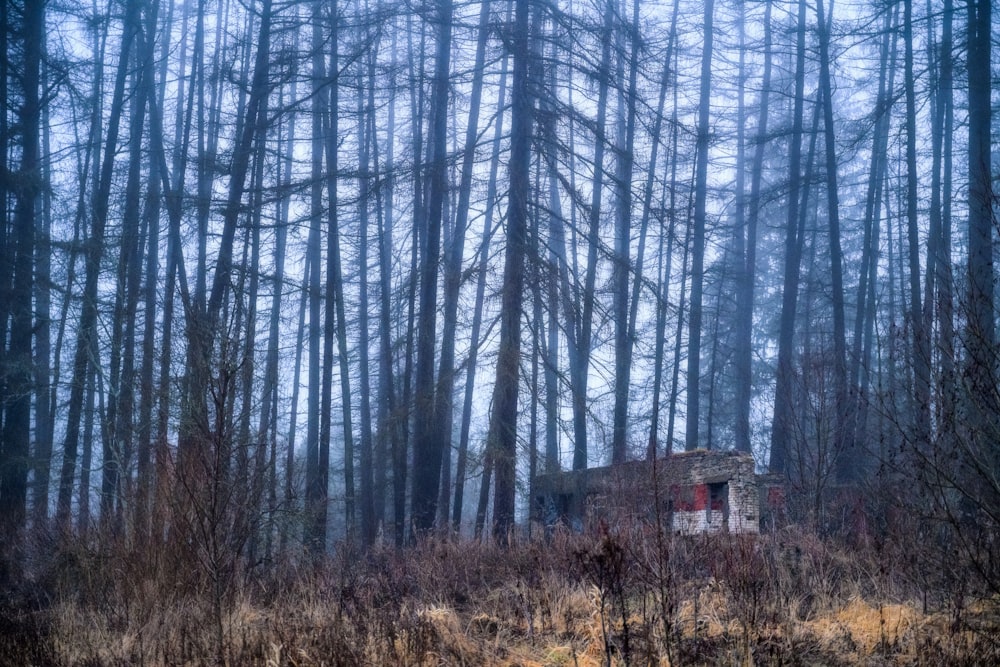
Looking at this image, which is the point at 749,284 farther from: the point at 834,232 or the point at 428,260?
the point at 428,260

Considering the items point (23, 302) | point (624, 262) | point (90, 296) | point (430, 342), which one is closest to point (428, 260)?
point (430, 342)

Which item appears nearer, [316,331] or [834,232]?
[316,331]

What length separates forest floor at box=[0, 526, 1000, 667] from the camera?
555 cm

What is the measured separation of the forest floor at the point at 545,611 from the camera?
5555 mm

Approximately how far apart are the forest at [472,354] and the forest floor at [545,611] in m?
0.05

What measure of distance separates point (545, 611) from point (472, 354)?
7310 mm

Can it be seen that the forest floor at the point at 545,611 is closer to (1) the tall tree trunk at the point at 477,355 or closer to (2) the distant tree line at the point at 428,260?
(2) the distant tree line at the point at 428,260

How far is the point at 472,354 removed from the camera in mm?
13656

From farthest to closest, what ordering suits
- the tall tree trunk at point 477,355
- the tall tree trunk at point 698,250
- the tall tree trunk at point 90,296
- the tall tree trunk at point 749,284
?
the tall tree trunk at point 749,284, the tall tree trunk at point 698,250, the tall tree trunk at point 90,296, the tall tree trunk at point 477,355

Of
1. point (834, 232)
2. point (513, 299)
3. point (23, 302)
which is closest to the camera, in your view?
point (513, 299)

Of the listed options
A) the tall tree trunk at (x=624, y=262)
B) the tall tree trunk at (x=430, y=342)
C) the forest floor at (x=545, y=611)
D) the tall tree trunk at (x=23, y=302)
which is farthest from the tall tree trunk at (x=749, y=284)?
the tall tree trunk at (x=23, y=302)

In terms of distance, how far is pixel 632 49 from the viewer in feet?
48.5

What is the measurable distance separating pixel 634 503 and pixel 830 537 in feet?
8.41

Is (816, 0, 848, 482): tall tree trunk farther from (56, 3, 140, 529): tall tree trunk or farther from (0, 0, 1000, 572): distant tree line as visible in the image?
(56, 3, 140, 529): tall tree trunk
